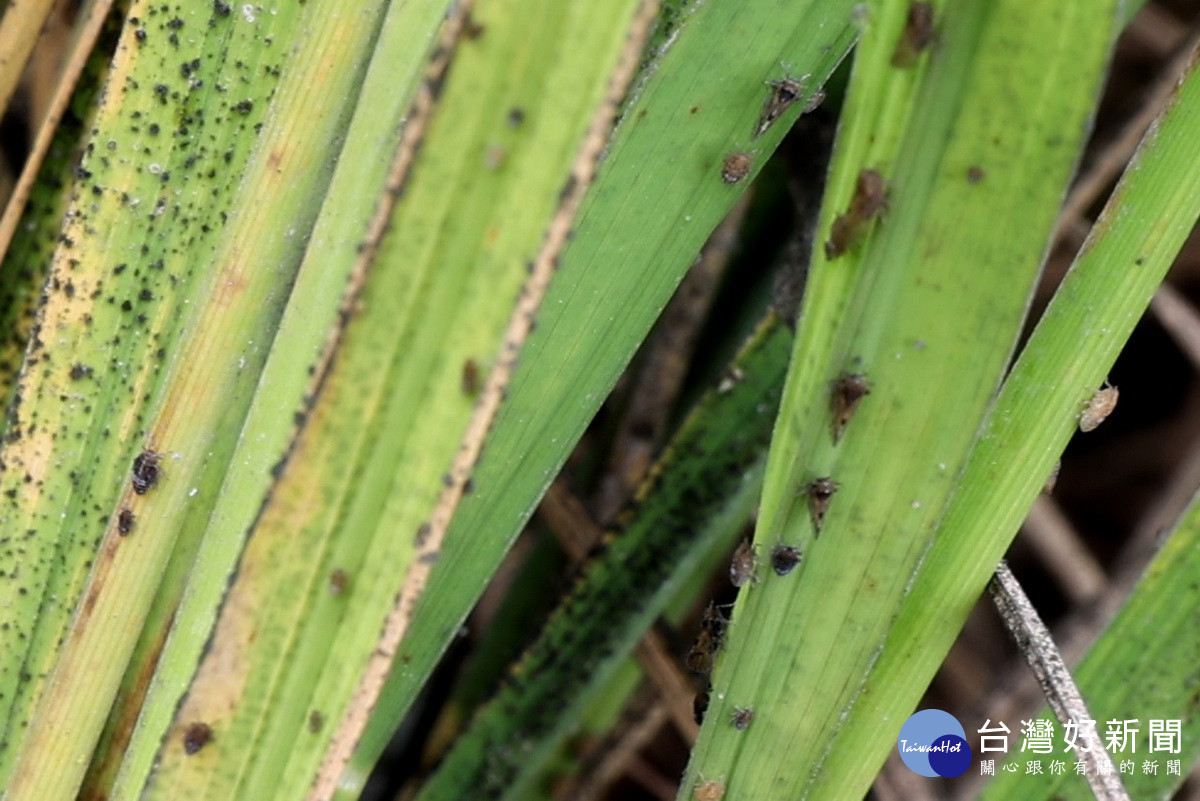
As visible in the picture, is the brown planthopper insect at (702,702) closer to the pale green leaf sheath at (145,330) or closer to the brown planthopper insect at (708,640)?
the brown planthopper insect at (708,640)

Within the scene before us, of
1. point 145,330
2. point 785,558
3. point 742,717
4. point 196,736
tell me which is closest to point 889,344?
point 785,558

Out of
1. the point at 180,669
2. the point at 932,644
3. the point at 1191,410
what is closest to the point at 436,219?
the point at 180,669

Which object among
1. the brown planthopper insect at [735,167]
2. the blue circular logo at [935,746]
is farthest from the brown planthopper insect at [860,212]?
the blue circular logo at [935,746]

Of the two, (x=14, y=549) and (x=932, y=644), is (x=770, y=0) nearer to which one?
(x=932, y=644)

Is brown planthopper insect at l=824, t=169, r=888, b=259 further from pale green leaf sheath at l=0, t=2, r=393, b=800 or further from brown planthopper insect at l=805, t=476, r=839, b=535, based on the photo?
pale green leaf sheath at l=0, t=2, r=393, b=800

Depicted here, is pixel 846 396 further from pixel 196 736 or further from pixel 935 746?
pixel 935 746

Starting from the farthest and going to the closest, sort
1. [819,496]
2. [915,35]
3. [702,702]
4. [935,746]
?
[935,746]
[702,702]
[819,496]
[915,35]
